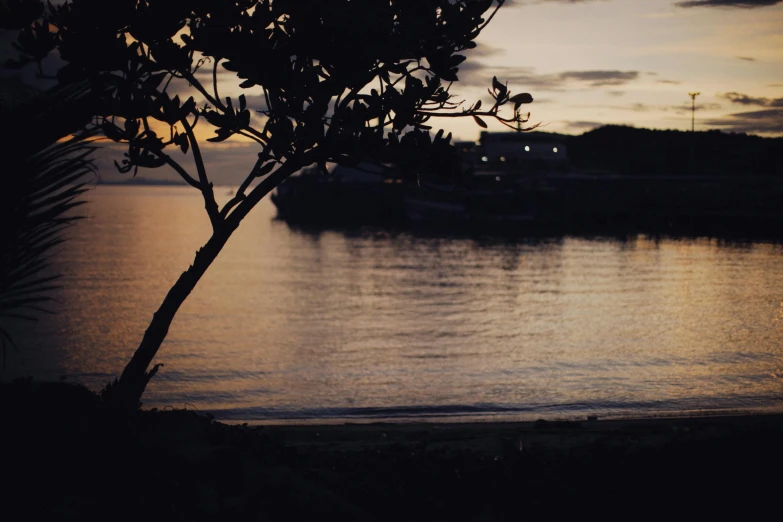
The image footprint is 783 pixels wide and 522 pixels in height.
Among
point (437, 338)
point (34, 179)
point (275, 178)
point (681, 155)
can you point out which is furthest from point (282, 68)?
point (681, 155)

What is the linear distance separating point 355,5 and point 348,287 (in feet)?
102

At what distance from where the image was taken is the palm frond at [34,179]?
2.65 m

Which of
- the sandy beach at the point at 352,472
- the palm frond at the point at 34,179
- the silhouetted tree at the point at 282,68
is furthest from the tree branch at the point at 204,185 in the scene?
the palm frond at the point at 34,179

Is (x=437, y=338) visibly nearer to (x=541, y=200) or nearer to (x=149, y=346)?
(x=149, y=346)

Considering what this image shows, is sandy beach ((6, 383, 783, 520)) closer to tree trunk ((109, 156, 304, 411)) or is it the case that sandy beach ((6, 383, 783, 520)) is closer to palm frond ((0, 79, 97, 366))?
tree trunk ((109, 156, 304, 411))

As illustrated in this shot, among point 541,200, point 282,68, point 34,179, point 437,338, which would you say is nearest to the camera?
point 34,179

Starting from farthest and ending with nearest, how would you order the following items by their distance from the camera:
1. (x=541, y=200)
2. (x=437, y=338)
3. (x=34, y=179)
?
(x=541, y=200) < (x=437, y=338) < (x=34, y=179)

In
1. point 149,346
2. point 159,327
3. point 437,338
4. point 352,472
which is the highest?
point 159,327

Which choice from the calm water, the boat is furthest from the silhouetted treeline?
the calm water

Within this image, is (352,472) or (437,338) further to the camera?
(437,338)

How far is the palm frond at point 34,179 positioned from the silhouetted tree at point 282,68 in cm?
268

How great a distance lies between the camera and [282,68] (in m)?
5.76

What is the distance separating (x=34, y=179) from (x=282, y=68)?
337cm

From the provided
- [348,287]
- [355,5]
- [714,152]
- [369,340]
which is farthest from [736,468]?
[714,152]
